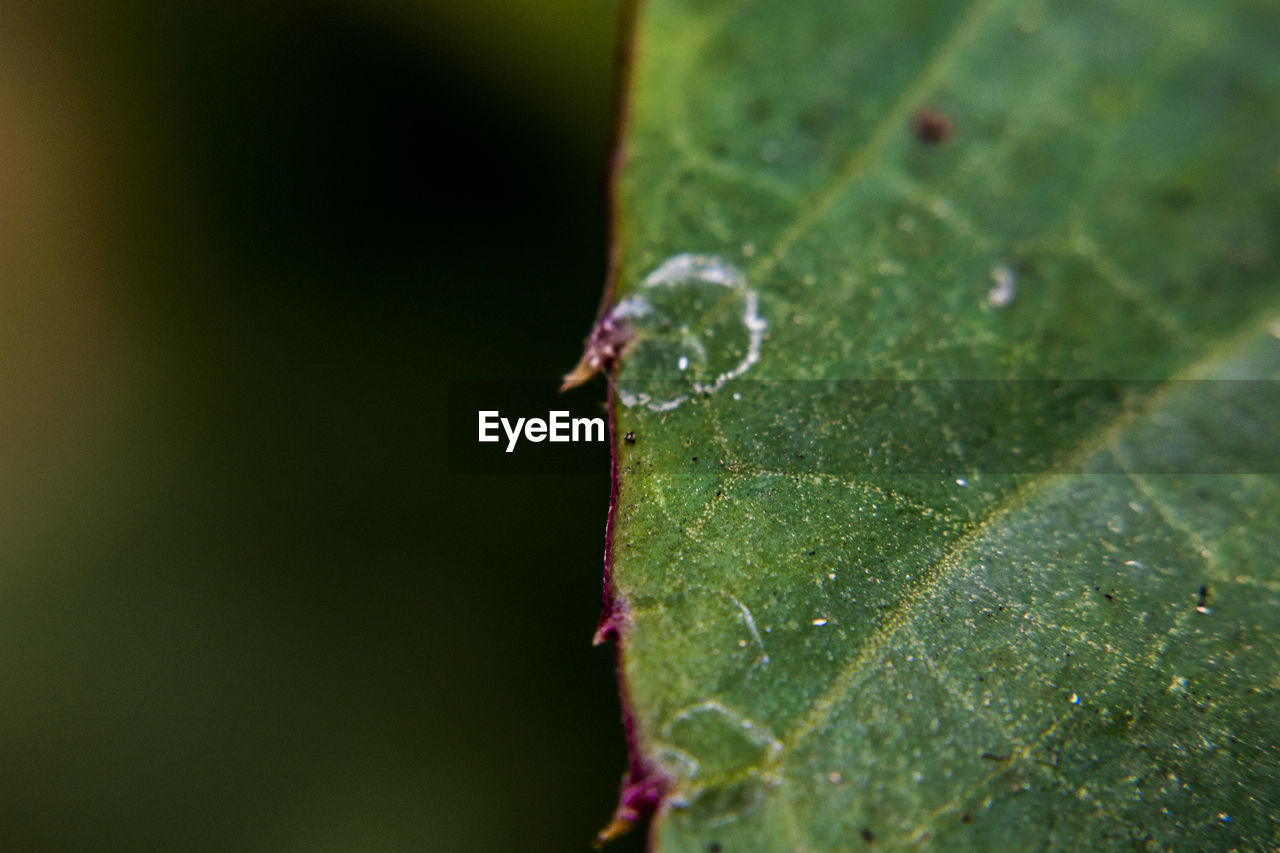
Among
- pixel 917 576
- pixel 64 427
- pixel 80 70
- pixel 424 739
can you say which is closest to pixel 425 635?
pixel 424 739

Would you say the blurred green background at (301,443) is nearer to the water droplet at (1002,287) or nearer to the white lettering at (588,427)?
the white lettering at (588,427)

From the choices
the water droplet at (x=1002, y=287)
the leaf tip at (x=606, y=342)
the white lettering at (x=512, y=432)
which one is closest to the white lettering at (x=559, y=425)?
the white lettering at (x=512, y=432)

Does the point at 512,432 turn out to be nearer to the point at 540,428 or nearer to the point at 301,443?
the point at 540,428

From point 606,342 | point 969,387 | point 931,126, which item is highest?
point 931,126

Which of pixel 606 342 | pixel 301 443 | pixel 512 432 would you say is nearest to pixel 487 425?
pixel 512 432

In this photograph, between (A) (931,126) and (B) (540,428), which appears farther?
(B) (540,428)

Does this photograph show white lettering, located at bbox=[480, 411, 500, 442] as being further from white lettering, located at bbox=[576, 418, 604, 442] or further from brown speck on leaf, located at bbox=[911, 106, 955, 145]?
brown speck on leaf, located at bbox=[911, 106, 955, 145]

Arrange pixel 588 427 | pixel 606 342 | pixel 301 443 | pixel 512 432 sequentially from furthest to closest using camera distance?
1. pixel 301 443
2. pixel 512 432
3. pixel 588 427
4. pixel 606 342

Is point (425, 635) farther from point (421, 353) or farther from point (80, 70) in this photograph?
point (80, 70)
